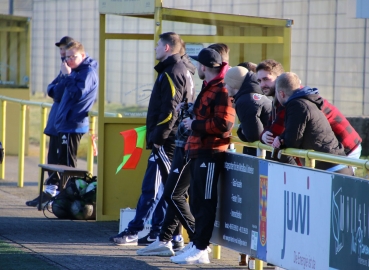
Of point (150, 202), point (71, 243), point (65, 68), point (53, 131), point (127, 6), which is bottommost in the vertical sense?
point (71, 243)

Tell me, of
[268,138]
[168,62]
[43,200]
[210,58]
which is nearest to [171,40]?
[168,62]

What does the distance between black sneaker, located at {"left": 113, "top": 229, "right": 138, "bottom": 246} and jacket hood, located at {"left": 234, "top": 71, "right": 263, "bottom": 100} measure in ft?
6.02

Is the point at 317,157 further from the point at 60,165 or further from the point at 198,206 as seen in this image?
the point at 60,165

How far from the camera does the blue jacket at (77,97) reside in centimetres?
926

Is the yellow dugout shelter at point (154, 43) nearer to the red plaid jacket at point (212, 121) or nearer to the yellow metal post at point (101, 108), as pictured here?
the yellow metal post at point (101, 108)

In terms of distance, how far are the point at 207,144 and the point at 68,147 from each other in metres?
3.30

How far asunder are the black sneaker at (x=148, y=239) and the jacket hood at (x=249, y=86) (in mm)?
1697

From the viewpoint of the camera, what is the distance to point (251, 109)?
6.37 metres

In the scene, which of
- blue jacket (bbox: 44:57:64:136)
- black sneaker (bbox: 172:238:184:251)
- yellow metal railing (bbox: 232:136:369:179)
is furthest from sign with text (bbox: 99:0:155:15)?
black sneaker (bbox: 172:238:184:251)

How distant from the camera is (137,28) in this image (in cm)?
1038

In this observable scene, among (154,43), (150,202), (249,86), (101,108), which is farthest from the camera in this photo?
(101,108)

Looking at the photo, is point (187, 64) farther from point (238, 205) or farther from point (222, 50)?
point (238, 205)

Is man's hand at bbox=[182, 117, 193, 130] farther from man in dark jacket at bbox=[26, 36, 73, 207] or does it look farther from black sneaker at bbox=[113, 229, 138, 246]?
man in dark jacket at bbox=[26, 36, 73, 207]

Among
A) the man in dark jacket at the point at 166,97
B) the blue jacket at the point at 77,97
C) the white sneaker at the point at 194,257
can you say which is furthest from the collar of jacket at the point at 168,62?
the blue jacket at the point at 77,97
